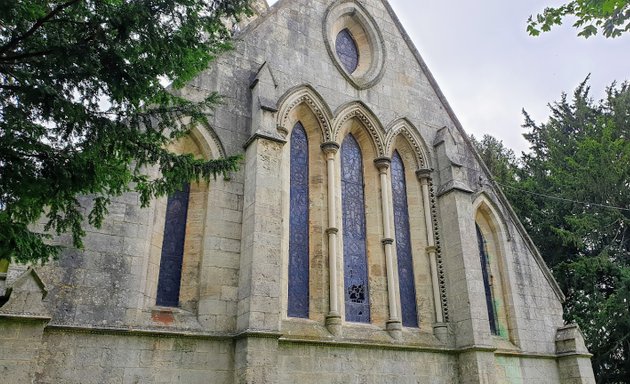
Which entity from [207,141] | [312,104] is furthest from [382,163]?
[207,141]

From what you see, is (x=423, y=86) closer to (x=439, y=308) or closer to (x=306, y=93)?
(x=306, y=93)

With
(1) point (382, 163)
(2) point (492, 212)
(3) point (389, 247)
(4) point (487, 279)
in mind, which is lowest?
(4) point (487, 279)

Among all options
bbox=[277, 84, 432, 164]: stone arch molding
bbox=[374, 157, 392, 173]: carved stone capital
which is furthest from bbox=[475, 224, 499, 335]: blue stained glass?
bbox=[374, 157, 392, 173]: carved stone capital

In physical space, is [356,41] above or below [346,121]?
above

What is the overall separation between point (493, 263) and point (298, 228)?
499 centimetres

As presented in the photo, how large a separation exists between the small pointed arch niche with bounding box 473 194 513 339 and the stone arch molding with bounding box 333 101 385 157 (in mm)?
2776

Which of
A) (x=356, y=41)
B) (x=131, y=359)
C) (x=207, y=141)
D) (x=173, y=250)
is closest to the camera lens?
(x=131, y=359)

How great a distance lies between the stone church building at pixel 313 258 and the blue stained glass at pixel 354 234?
0.12 feet

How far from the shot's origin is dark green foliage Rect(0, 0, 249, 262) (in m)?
4.75

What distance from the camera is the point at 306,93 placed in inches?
392

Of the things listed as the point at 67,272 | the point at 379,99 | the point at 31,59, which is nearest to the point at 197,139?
the point at 67,272

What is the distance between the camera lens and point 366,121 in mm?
10695

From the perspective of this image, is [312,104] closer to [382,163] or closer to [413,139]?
[382,163]

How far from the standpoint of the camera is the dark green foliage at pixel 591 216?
618 inches
